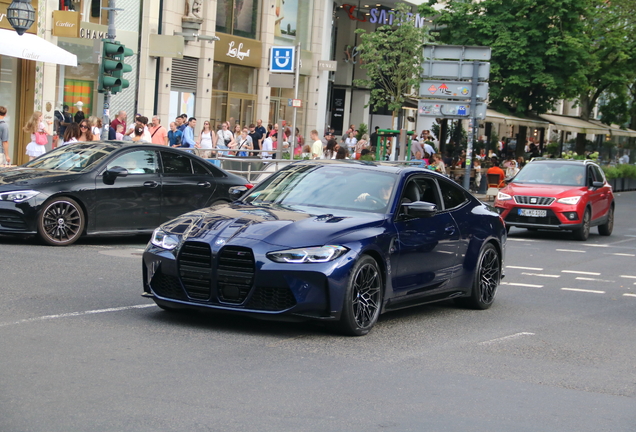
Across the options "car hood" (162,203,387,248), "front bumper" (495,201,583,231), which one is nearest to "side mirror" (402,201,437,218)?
"car hood" (162,203,387,248)

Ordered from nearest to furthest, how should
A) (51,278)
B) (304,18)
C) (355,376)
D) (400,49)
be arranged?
(355,376) → (51,278) → (400,49) → (304,18)

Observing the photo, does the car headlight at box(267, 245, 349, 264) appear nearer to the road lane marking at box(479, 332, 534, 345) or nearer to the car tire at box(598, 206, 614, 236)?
the road lane marking at box(479, 332, 534, 345)

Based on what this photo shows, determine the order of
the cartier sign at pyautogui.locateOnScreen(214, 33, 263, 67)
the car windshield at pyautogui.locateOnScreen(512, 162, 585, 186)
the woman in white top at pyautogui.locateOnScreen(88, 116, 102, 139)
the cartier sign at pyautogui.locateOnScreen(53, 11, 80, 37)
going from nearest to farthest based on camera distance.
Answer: the car windshield at pyautogui.locateOnScreen(512, 162, 585, 186) → the woman in white top at pyautogui.locateOnScreen(88, 116, 102, 139) → the cartier sign at pyautogui.locateOnScreen(53, 11, 80, 37) → the cartier sign at pyautogui.locateOnScreen(214, 33, 263, 67)

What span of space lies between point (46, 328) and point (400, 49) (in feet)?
108

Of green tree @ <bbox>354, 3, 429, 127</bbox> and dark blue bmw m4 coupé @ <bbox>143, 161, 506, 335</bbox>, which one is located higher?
green tree @ <bbox>354, 3, 429, 127</bbox>

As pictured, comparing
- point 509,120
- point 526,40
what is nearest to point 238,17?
point 509,120

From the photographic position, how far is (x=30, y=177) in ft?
43.2

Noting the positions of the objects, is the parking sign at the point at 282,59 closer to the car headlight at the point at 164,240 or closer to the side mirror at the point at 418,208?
the side mirror at the point at 418,208

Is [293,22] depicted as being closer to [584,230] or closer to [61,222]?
[584,230]

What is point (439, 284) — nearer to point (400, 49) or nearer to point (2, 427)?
point (2, 427)

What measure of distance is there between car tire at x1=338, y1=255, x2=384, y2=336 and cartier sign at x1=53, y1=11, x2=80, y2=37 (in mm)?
21320

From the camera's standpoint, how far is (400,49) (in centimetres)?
3916

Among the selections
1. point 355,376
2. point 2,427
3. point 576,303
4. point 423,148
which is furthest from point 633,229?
point 2,427

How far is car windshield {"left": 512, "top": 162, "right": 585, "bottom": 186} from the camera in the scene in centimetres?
2127
